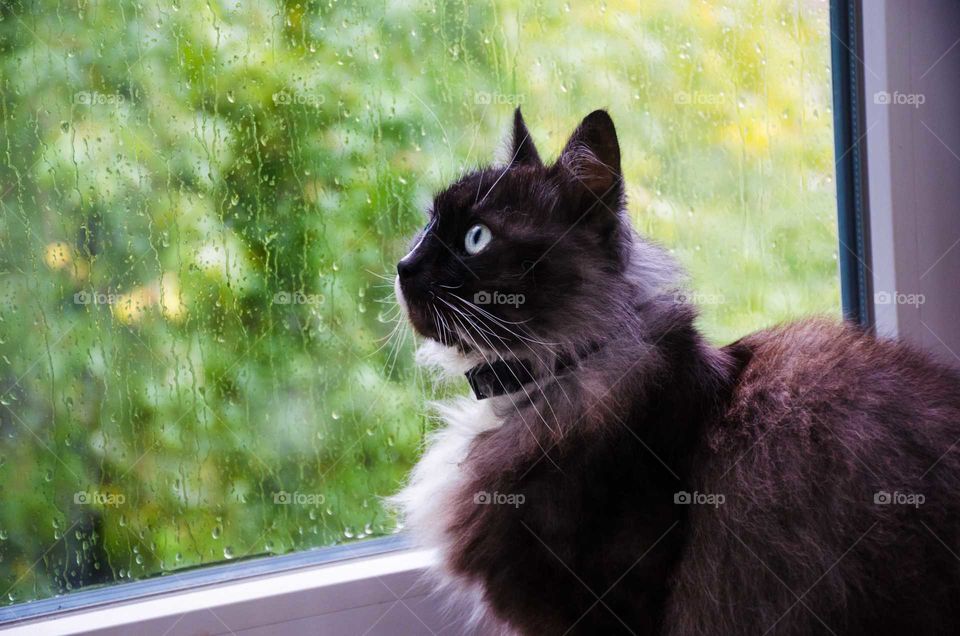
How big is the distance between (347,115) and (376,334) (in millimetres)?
391

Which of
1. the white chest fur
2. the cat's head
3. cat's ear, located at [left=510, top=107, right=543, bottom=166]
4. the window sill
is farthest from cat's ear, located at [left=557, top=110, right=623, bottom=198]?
the window sill

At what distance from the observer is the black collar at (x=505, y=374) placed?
115 centimetres

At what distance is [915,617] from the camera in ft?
3.13

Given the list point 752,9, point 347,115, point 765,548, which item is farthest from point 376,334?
point 752,9

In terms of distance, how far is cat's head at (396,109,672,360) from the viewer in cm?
112

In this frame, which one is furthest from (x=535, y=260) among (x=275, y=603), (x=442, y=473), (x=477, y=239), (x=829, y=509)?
(x=275, y=603)

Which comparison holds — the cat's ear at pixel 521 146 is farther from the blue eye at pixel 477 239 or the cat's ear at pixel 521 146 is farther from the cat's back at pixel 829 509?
the cat's back at pixel 829 509

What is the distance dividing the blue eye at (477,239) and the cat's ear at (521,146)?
6.5 inches

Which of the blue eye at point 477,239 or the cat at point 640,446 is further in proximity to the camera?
the blue eye at point 477,239

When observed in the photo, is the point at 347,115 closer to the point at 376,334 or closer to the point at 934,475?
the point at 376,334

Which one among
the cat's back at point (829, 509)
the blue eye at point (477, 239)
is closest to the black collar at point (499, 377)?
the blue eye at point (477, 239)

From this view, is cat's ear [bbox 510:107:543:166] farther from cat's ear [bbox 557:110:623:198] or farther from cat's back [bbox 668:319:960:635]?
cat's back [bbox 668:319:960:635]

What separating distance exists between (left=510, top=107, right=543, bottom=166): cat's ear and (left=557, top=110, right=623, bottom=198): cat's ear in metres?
0.14

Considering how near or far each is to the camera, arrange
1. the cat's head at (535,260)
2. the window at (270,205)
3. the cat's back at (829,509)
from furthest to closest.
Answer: the window at (270,205)
the cat's head at (535,260)
the cat's back at (829,509)
